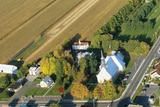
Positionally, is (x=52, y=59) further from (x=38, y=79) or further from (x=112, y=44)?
(x=112, y=44)

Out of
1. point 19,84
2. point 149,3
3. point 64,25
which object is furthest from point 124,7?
point 19,84

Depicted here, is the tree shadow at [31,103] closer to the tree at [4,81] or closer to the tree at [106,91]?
the tree at [4,81]

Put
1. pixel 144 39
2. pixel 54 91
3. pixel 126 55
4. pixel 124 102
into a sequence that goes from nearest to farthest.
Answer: pixel 124 102 → pixel 54 91 → pixel 126 55 → pixel 144 39

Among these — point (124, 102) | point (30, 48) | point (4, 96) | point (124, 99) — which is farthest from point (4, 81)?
point (124, 102)

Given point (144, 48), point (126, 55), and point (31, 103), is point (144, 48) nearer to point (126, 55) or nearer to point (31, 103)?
point (126, 55)

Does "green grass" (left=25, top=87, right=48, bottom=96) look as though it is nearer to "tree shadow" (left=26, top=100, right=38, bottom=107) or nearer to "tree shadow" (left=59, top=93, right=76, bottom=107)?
"tree shadow" (left=26, top=100, right=38, bottom=107)

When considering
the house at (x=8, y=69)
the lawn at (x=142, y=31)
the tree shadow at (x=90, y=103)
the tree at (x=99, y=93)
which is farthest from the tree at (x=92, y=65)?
the lawn at (x=142, y=31)
